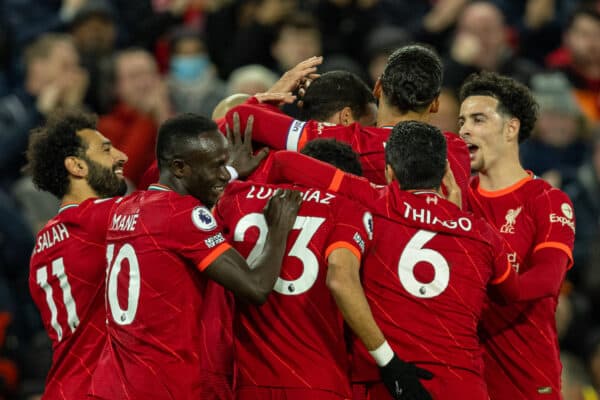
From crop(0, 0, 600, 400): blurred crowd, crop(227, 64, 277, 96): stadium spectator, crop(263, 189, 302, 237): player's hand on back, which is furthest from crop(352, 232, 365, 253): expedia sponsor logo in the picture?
crop(227, 64, 277, 96): stadium spectator

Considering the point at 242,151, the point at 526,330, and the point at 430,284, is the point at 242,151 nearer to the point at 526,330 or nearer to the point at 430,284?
the point at 430,284

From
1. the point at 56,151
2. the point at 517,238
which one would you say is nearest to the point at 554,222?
the point at 517,238

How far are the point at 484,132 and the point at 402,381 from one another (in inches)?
69.3

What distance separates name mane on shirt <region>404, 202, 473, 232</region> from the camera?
208 inches

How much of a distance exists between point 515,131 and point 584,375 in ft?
Answer: 10.2

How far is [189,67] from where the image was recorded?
37.7 feet

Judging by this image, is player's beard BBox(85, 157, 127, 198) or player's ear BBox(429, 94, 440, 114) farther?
player's beard BBox(85, 157, 127, 198)

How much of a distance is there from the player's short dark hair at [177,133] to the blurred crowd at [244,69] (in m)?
3.73

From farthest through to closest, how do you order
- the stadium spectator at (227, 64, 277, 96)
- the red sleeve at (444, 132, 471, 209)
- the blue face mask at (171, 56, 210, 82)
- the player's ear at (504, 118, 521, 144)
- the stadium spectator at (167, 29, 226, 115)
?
the blue face mask at (171, 56, 210, 82) → the stadium spectator at (167, 29, 226, 115) → the stadium spectator at (227, 64, 277, 96) → the player's ear at (504, 118, 521, 144) → the red sleeve at (444, 132, 471, 209)

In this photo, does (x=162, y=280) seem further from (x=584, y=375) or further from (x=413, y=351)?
(x=584, y=375)

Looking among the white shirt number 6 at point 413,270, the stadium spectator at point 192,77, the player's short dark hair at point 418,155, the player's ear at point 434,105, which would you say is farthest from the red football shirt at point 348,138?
the stadium spectator at point 192,77

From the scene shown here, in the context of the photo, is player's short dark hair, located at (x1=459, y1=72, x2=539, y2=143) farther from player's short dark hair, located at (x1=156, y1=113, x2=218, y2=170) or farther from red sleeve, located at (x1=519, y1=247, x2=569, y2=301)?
player's short dark hair, located at (x1=156, y1=113, x2=218, y2=170)

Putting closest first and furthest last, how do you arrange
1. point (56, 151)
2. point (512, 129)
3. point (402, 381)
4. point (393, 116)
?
point (402, 381) < point (393, 116) < point (56, 151) < point (512, 129)

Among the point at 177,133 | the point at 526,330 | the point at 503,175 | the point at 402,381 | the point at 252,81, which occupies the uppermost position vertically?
the point at 177,133
